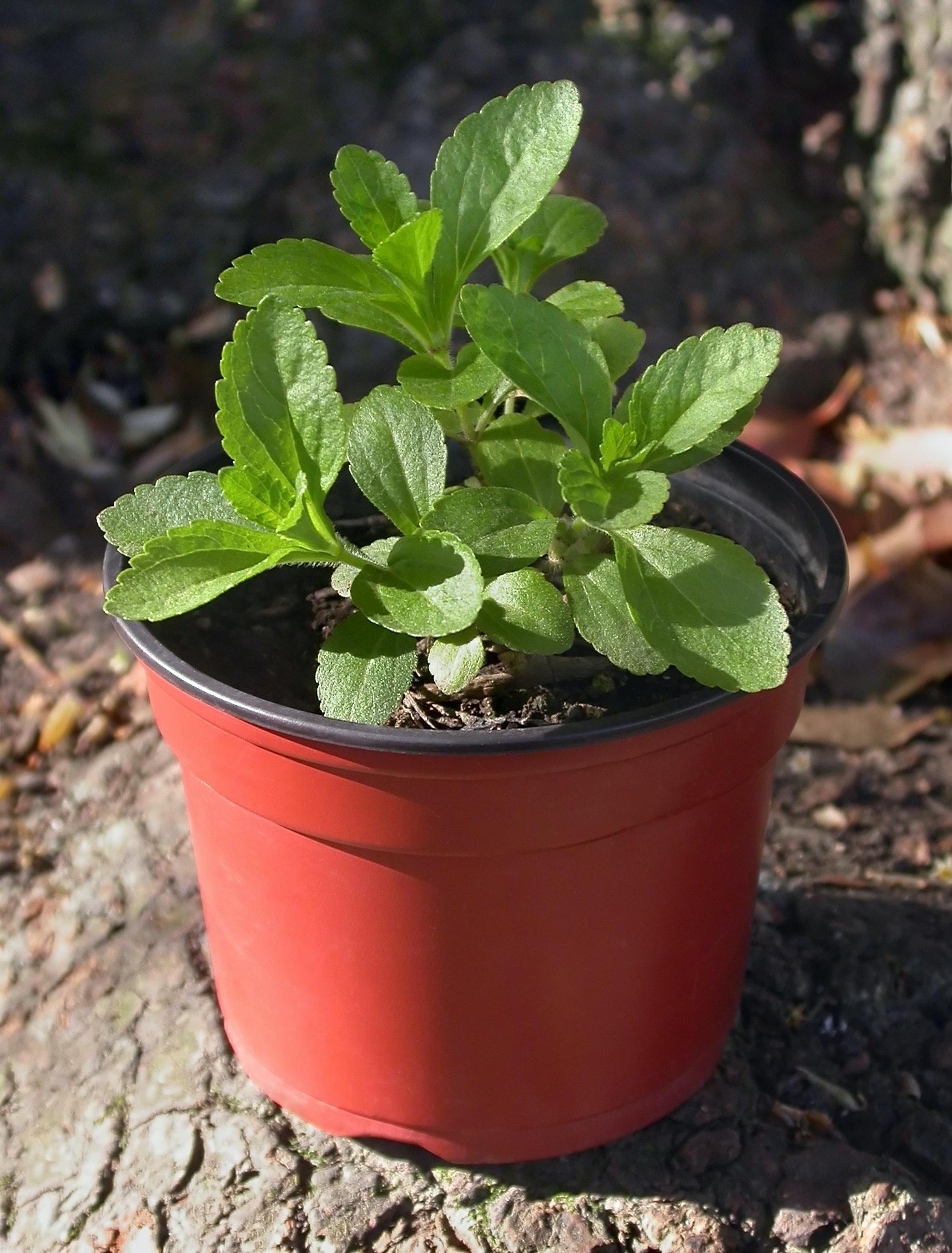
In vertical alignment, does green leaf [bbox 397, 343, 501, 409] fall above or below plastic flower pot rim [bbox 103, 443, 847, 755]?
above

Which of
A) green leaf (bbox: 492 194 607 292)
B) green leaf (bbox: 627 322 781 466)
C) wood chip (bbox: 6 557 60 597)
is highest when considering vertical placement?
green leaf (bbox: 492 194 607 292)

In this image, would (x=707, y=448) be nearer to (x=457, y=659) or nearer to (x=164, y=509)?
(x=457, y=659)

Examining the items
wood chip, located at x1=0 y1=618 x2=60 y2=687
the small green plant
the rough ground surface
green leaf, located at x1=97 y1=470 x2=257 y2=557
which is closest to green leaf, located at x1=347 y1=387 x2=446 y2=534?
the small green plant

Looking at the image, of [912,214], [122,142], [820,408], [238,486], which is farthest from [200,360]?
[238,486]

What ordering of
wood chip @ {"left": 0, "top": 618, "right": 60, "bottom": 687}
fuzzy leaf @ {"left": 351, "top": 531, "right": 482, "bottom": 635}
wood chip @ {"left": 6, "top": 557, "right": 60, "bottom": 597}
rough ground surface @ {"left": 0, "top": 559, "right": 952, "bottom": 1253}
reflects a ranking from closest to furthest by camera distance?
fuzzy leaf @ {"left": 351, "top": 531, "right": 482, "bottom": 635}
rough ground surface @ {"left": 0, "top": 559, "right": 952, "bottom": 1253}
wood chip @ {"left": 0, "top": 618, "right": 60, "bottom": 687}
wood chip @ {"left": 6, "top": 557, "right": 60, "bottom": 597}

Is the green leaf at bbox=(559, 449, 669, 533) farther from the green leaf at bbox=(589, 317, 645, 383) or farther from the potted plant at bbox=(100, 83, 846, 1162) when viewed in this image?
the green leaf at bbox=(589, 317, 645, 383)

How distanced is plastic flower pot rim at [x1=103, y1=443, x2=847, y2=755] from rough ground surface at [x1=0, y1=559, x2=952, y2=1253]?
52 centimetres

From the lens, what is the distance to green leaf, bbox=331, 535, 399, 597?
96cm

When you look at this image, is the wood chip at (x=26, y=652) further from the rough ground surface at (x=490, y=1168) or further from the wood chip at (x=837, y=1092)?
the wood chip at (x=837, y=1092)

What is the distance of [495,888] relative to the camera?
1001mm

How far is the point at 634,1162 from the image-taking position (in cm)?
121

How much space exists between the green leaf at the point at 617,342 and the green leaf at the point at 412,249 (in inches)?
7.3

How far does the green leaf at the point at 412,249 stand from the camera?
878 millimetres

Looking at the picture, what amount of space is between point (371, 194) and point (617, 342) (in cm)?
23
